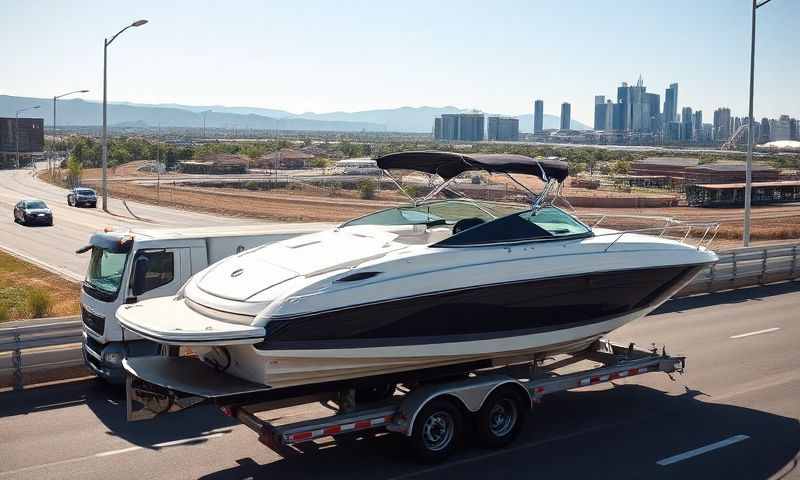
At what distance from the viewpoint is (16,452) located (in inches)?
365

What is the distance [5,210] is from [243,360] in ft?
155

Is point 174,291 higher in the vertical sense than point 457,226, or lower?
lower

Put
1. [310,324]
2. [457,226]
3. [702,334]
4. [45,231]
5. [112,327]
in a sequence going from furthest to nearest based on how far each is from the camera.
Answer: [45,231] → [702,334] → [112,327] → [457,226] → [310,324]

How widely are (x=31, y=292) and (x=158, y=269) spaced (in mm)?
9403

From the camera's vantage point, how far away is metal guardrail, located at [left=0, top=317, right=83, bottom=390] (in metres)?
11.8

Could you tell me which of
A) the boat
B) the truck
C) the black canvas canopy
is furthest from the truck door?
the black canvas canopy

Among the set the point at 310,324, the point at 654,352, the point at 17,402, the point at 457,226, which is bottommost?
the point at 17,402

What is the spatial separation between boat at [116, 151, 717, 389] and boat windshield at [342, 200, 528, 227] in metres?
0.02

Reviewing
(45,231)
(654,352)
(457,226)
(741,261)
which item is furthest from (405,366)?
(45,231)

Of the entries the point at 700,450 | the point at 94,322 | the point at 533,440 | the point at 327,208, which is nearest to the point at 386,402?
the point at 533,440

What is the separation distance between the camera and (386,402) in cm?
920

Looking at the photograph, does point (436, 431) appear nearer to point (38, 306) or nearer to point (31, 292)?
point (38, 306)

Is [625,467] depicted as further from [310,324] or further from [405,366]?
[310,324]

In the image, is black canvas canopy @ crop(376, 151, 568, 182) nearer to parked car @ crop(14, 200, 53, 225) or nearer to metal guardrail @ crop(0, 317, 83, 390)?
metal guardrail @ crop(0, 317, 83, 390)
